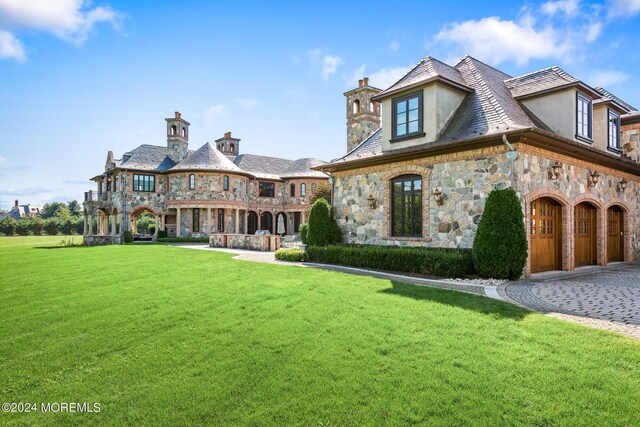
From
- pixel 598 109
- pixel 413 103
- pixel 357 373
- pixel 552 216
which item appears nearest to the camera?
pixel 357 373

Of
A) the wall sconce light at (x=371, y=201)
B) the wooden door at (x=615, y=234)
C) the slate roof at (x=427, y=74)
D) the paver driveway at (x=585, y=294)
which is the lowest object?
the paver driveway at (x=585, y=294)

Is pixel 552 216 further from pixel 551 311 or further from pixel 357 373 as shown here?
pixel 357 373

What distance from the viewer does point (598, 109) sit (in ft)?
47.7

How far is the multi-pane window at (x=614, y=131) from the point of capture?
1481 cm

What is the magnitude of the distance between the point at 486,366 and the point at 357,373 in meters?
1.59

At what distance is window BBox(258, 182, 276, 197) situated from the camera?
39.2 metres

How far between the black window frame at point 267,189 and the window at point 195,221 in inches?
291

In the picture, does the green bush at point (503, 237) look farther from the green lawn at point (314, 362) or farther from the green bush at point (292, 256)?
the green bush at point (292, 256)

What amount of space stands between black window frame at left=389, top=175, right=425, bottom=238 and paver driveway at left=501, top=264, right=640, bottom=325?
394cm


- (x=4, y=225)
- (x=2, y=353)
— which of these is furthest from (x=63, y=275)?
(x=4, y=225)

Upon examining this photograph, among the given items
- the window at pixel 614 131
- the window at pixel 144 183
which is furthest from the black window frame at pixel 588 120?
the window at pixel 144 183

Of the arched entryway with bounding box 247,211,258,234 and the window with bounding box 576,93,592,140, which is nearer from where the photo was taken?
the window with bounding box 576,93,592,140

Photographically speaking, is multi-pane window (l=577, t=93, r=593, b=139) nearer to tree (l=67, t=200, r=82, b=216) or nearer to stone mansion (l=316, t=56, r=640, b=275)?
stone mansion (l=316, t=56, r=640, b=275)

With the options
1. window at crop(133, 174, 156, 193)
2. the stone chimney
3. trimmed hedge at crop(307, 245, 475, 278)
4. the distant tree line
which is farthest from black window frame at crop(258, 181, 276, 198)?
the distant tree line
